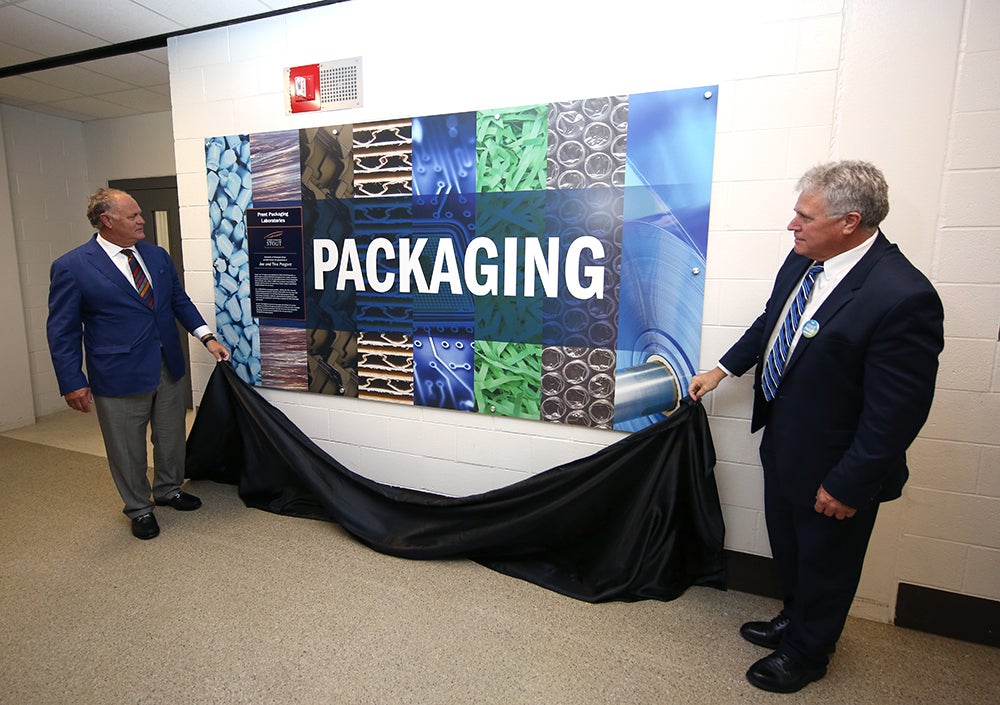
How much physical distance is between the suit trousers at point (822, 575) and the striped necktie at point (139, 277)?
2879 millimetres

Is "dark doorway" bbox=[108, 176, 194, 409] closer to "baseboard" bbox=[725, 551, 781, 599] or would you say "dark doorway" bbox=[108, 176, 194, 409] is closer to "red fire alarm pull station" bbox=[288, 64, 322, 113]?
"red fire alarm pull station" bbox=[288, 64, 322, 113]

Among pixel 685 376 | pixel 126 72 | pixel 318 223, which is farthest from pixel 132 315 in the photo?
pixel 685 376

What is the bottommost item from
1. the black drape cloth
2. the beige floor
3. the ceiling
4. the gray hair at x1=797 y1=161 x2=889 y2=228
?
the beige floor

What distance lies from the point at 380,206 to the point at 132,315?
1294 mm

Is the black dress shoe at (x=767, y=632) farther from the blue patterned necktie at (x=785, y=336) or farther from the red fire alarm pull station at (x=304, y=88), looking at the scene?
the red fire alarm pull station at (x=304, y=88)

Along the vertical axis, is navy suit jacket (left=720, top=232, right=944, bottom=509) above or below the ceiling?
below

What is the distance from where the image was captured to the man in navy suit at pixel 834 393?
1.40 meters

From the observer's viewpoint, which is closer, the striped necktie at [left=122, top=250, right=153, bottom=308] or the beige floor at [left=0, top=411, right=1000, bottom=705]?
the beige floor at [left=0, top=411, right=1000, bottom=705]

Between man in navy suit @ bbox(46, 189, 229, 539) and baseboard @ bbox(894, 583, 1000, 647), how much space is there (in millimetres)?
3301

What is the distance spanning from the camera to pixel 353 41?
8.28 feet

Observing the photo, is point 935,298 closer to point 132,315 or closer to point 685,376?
point 685,376

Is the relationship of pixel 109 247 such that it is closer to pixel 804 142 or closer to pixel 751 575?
pixel 804 142

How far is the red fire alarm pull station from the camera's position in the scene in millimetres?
2608

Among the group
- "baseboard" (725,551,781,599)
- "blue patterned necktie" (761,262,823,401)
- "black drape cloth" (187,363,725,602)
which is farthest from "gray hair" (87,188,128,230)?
"baseboard" (725,551,781,599)
